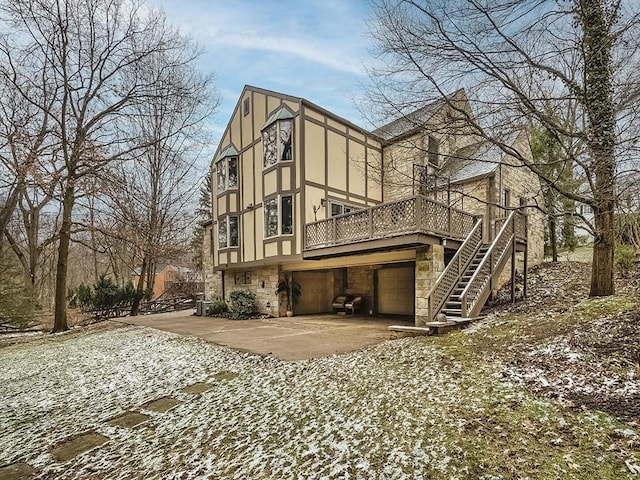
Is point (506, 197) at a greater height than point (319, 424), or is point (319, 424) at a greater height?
point (506, 197)

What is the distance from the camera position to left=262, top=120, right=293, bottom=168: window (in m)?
11.8

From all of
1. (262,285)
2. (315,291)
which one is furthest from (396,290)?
(262,285)

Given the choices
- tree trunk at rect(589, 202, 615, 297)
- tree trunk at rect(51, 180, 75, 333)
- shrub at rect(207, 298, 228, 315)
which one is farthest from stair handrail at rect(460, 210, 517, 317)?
tree trunk at rect(51, 180, 75, 333)

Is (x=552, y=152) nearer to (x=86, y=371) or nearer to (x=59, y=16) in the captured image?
(x=86, y=371)

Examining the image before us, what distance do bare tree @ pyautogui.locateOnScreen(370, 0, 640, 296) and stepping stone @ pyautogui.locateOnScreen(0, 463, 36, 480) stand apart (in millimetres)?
7145

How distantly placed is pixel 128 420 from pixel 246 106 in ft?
42.5

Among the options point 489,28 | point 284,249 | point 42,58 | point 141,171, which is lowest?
point 284,249

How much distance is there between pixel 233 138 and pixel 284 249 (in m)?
Answer: 6.54

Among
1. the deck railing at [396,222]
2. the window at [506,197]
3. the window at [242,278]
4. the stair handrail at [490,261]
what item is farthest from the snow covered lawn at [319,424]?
the window at [242,278]

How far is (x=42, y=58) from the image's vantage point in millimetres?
10148

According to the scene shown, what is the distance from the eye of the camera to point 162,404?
4.64 m

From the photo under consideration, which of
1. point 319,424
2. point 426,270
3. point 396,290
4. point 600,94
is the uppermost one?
point 600,94

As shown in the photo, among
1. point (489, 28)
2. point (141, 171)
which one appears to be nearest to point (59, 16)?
point (141, 171)

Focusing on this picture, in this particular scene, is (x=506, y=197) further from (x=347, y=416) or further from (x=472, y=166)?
(x=347, y=416)
